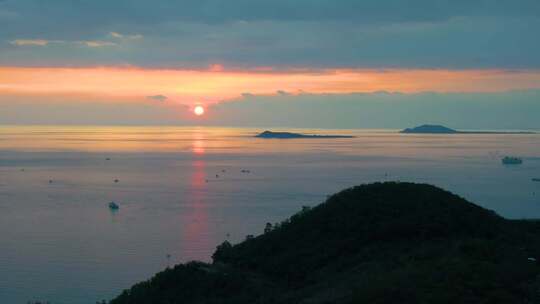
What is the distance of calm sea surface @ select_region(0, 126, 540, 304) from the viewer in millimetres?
34062

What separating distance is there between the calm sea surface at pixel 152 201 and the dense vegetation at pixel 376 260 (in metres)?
11.0

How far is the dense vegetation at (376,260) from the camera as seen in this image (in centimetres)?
1398

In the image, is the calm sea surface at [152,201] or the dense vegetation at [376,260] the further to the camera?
the calm sea surface at [152,201]

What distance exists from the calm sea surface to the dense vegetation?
11.0 metres

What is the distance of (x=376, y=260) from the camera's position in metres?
19.1

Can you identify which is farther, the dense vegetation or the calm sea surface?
the calm sea surface

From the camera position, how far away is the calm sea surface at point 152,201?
34.1m

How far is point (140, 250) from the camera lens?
39.4 metres

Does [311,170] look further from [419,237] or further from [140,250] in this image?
[419,237]

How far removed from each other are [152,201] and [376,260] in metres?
47.5

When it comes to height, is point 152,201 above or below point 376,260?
above

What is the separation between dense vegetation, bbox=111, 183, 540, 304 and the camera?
1398 centimetres

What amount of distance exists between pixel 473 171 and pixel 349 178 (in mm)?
25103

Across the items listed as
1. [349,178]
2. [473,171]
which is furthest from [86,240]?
[473,171]
